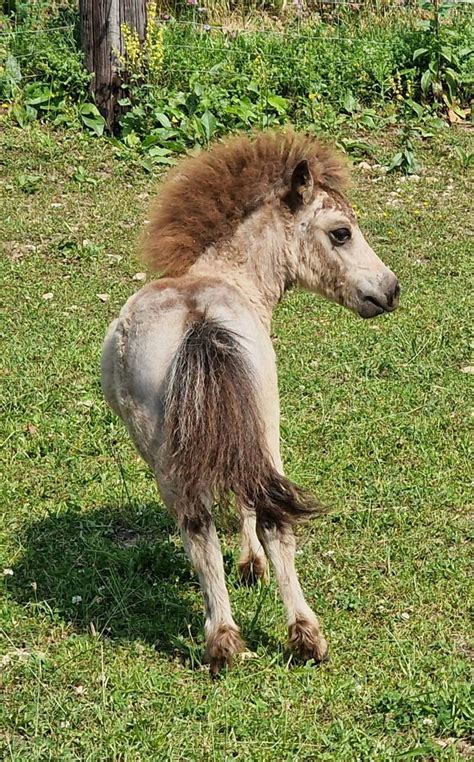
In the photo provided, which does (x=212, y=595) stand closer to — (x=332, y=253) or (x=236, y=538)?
(x=236, y=538)

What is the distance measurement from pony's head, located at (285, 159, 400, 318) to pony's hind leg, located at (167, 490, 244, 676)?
1331mm

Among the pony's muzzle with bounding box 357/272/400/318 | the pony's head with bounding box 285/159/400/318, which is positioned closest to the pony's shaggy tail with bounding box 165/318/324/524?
the pony's head with bounding box 285/159/400/318

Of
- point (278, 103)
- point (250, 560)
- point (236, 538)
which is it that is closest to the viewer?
point (250, 560)

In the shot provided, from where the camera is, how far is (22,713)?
4.14 m

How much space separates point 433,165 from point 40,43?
379cm

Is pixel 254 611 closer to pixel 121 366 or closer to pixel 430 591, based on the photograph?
pixel 430 591

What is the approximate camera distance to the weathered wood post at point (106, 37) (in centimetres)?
1025

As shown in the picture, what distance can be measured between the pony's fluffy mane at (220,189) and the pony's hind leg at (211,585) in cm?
107

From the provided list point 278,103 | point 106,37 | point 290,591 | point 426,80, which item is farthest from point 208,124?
point 290,591

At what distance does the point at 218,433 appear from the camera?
4230 mm

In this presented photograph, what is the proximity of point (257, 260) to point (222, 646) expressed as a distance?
5.44ft

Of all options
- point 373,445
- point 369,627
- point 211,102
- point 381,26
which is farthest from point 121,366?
point 381,26

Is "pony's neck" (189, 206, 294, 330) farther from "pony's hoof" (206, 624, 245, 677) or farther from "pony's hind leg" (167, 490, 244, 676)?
"pony's hoof" (206, 624, 245, 677)

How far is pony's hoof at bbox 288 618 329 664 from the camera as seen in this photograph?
4.37 meters
